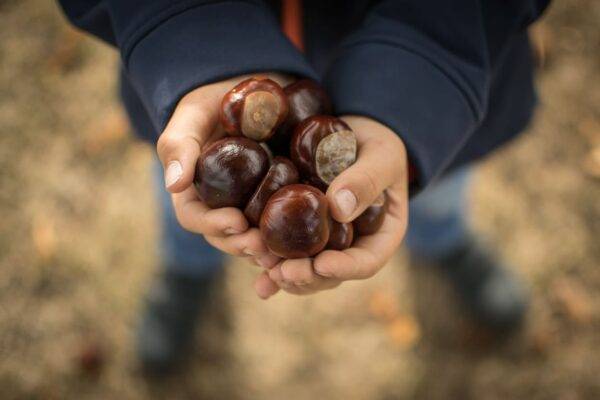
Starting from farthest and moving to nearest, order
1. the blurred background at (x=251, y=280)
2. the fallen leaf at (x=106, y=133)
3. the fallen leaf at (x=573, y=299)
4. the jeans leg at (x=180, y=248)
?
the fallen leaf at (x=106, y=133), the fallen leaf at (x=573, y=299), the blurred background at (x=251, y=280), the jeans leg at (x=180, y=248)

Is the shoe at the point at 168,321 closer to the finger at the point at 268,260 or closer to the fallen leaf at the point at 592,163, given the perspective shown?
the finger at the point at 268,260

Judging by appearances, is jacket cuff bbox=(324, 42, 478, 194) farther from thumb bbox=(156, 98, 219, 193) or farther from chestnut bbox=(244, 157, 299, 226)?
thumb bbox=(156, 98, 219, 193)

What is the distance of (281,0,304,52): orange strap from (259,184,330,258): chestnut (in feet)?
1.51

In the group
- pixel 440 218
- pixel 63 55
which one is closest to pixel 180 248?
pixel 440 218

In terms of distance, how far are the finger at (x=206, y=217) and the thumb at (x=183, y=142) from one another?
7cm

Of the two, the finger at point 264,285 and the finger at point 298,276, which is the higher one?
the finger at point 298,276

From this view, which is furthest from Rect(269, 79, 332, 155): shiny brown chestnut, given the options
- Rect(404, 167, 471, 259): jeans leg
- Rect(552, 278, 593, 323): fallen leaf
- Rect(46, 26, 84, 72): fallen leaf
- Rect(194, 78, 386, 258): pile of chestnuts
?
→ Rect(46, 26, 84, 72): fallen leaf

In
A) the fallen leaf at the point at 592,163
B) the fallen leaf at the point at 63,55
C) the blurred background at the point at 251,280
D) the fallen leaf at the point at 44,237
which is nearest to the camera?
the blurred background at the point at 251,280

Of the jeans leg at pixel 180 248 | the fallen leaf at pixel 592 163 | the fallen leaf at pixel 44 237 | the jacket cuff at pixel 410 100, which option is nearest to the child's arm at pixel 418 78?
the jacket cuff at pixel 410 100

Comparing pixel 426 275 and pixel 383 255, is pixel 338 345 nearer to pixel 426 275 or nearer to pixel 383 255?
pixel 426 275

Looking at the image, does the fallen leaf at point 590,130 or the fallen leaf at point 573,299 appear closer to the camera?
the fallen leaf at point 573,299

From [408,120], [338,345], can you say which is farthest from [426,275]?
[408,120]

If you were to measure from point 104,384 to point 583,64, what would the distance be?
97.4 inches

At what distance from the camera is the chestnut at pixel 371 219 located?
1.12m
